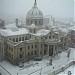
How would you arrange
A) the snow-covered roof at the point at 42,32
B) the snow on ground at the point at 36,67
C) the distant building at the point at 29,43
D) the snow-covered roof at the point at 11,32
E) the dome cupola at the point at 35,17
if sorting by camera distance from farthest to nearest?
the dome cupola at the point at 35,17 → the snow-covered roof at the point at 42,32 → the snow-covered roof at the point at 11,32 → the distant building at the point at 29,43 → the snow on ground at the point at 36,67

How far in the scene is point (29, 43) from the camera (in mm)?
30875

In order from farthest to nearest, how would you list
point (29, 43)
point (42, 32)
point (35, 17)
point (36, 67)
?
1. point (35, 17)
2. point (42, 32)
3. point (29, 43)
4. point (36, 67)

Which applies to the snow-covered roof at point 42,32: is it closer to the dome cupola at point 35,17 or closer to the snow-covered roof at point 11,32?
the snow-covered roof at point 11,32

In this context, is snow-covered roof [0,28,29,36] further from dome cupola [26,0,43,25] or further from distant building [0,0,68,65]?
dome cupola [26,0,43,25]

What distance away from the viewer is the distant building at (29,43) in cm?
2955

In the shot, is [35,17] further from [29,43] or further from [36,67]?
[36,67]

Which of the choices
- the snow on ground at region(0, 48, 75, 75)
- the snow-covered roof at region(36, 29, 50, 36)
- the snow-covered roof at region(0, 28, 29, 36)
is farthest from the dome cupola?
the snow on ground at region(0, 48, 75, 75)

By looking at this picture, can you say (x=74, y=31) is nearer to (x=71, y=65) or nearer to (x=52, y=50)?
(x=52, y=50)

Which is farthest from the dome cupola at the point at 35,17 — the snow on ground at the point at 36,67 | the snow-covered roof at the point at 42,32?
the snow on ground at the point at 36,67

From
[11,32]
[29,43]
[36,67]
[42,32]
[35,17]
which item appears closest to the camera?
[36,67]

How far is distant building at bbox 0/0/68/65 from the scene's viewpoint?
2955 centimetres

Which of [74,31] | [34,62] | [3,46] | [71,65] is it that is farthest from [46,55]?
[74,31]

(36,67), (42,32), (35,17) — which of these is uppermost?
(35,17)

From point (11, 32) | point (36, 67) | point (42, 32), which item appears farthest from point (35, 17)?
point (36, 67)
